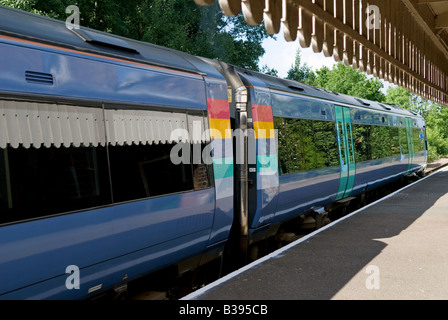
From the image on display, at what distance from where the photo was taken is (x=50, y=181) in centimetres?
420

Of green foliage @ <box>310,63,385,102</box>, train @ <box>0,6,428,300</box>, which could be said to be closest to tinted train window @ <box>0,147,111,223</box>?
train @ <box>0,6,428,300</box>

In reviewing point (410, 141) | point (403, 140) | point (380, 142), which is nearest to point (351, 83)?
point (410, 141)

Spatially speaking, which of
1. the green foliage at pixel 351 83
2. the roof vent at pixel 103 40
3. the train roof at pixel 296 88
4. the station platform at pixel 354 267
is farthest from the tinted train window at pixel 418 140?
the green foliage at pixel 351 83

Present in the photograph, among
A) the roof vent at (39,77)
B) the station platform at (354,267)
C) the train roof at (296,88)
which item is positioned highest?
the train roof at (296,88)

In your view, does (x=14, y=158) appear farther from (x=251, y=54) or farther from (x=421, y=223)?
(x=251, y=54)

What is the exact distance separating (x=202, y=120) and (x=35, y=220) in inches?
116

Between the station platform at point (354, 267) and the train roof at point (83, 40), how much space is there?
268 cm

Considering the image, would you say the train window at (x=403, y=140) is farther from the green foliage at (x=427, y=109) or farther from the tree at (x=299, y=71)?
the tree at (x=299, y=71)

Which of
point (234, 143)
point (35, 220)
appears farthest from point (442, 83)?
point (35, 220)

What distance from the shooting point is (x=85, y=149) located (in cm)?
459

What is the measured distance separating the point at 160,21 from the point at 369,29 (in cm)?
1643

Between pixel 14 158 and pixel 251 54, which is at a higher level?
pixel 251 54

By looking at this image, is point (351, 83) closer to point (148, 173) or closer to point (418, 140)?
point (418, 140)

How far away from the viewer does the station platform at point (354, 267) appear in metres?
5.52
